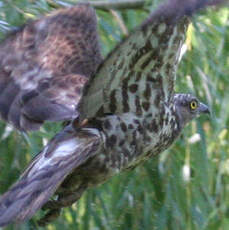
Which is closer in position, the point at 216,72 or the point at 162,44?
the point at 162,44

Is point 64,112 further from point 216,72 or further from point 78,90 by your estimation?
point 216,72

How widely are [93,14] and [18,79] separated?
0.50 meters

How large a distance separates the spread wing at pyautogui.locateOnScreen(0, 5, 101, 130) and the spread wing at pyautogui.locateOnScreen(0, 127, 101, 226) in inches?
5.9

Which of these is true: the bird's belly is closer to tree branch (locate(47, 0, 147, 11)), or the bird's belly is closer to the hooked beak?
the hooked beak

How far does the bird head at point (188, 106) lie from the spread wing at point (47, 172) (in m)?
0.62

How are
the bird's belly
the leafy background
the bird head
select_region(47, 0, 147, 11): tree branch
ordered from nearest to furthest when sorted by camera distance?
the bird's belly
the leafy background
the bird head
select_region(47, 0, 147, 11): tree branch

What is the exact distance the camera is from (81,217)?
151 inches

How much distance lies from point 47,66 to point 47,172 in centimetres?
77

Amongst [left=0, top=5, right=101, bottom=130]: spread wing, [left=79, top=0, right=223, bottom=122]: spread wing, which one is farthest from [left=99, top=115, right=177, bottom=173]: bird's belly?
[left=0, top=5, right=101, bottom=130]: spread wing

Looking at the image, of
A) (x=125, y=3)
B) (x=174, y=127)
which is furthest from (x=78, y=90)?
(x=125, y=3)

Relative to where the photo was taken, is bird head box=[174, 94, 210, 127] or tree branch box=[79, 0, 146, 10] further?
tree branch box=[79, 0, 146, 10]

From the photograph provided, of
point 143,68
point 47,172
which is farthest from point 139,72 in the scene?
point 47,172

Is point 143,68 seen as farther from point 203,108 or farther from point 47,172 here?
point 203,108

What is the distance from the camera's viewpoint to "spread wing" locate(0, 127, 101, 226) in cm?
293
